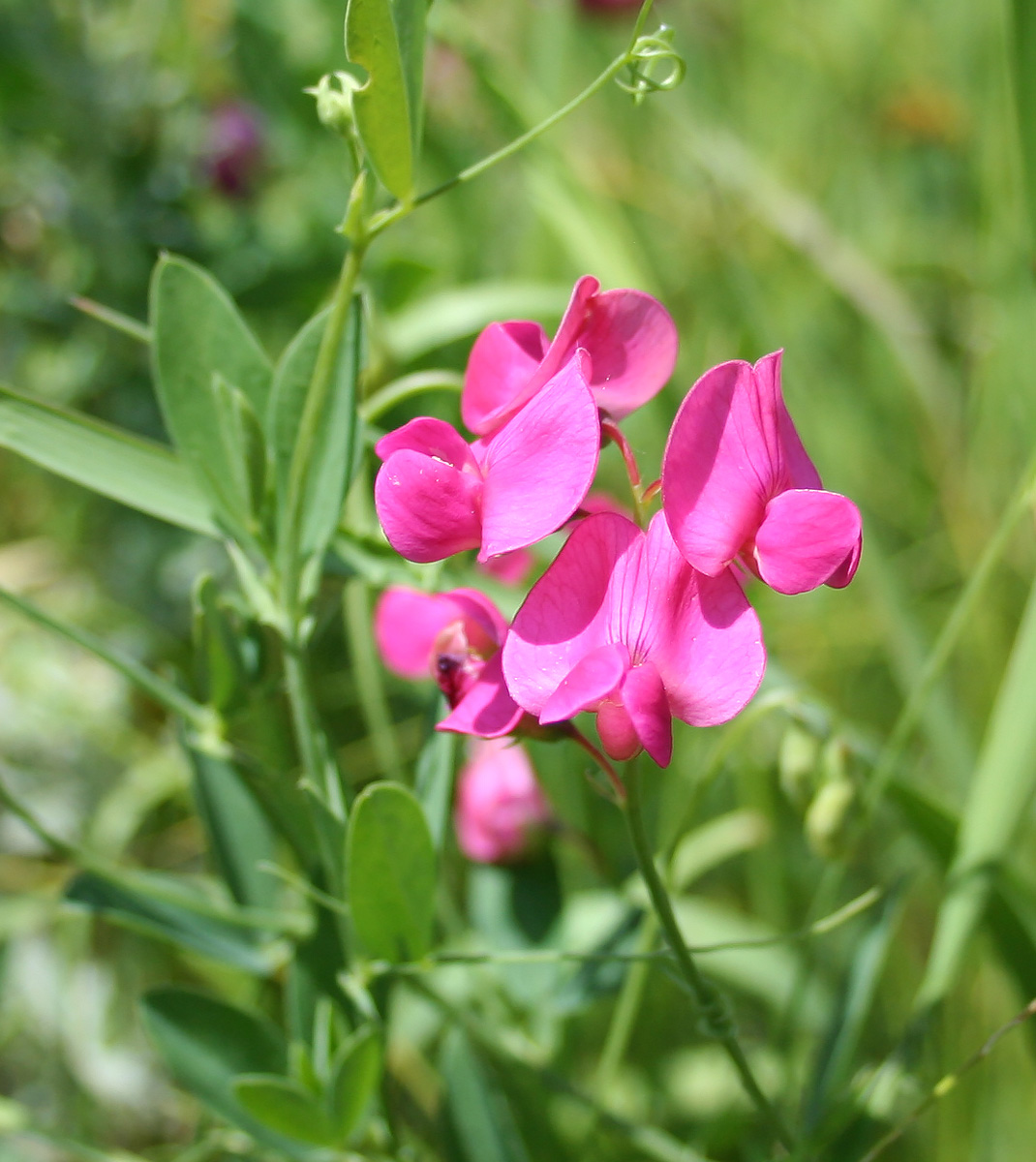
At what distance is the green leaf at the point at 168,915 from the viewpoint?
62cm

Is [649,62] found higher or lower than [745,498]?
→ higher

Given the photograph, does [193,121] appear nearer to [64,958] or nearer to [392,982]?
[64,958]

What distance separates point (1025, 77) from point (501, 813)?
588 mm

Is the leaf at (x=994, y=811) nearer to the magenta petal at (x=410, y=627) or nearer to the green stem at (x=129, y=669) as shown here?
the magenta petal at (x=410, y=627)

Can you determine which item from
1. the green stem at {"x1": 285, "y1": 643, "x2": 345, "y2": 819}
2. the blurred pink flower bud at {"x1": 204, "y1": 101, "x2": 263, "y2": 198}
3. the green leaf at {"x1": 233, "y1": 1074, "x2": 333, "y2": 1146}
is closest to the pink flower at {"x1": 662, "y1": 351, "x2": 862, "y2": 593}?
the green stem at {"x1": 285, "y1": 643, "x2": 345, "y2": 819}

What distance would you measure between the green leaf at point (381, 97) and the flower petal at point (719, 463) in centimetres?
17

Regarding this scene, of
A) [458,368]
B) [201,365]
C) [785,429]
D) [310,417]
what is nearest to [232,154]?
[458,368]

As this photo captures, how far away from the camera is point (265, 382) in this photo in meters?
0.59

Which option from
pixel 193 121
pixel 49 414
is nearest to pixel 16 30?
pixel 193 121

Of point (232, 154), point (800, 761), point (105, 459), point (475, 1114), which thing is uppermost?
point (232, 154)

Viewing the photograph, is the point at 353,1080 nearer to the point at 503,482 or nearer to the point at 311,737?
the point at 311,737

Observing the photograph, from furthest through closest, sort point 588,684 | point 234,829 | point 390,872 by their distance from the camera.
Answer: point 234,829 → point 390,872 → point 588,684

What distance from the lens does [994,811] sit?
67cm

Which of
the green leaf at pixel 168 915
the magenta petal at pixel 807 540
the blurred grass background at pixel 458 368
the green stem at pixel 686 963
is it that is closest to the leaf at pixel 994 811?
the blurred grass background at pixel 458 368
